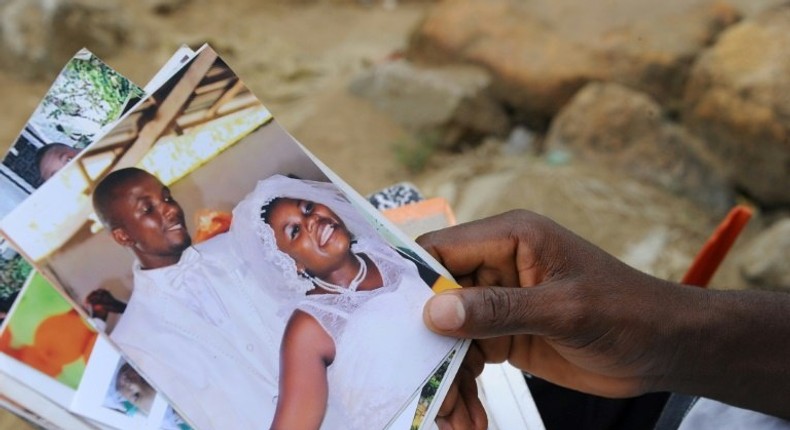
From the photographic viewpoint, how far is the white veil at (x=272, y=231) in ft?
2.65

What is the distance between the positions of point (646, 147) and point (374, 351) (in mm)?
2062

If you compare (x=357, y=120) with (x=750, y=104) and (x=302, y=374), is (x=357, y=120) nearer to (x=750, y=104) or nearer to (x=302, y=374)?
(x=750, y=104)

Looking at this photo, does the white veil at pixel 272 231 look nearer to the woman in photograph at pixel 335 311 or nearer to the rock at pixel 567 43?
the woman in photograph at pixel 335 311

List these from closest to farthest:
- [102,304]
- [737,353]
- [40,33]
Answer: [102,304] < [737,353] < [40,33]

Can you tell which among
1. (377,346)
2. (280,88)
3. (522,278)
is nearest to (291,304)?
(377,346)

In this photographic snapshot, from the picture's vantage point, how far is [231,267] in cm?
79

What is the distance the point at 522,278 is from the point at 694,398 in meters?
0.33

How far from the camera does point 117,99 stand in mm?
795

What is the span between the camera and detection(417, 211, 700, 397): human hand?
2.77ft

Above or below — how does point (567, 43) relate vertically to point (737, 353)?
above

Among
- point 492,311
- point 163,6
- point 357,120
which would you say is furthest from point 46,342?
point 163,6

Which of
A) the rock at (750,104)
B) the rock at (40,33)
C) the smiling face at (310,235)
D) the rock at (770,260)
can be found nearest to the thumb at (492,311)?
the smiling face at (310,235)

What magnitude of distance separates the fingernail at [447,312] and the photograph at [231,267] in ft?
0.09

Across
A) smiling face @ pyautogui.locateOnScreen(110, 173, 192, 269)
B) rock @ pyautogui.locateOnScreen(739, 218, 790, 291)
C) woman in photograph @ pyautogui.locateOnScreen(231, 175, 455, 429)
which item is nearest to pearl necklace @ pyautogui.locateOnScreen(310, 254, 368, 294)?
woman in photograph @ pyautogui.locateOnScreen(231, 175, 455, 429)
